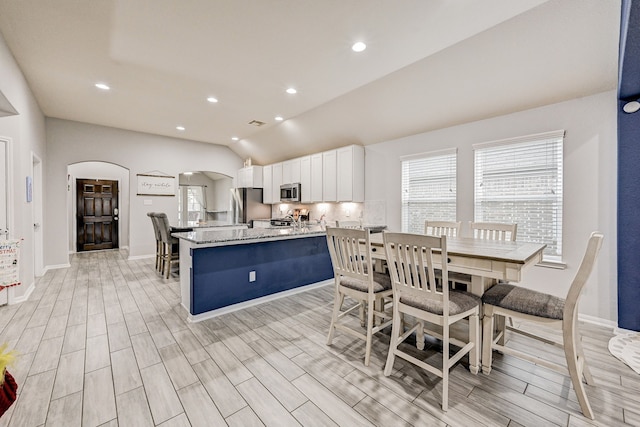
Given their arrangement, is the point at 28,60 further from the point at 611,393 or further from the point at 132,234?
the point at 611,393

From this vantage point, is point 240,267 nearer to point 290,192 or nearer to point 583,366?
point 583,366

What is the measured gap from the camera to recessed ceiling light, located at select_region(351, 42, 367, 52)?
2.74m

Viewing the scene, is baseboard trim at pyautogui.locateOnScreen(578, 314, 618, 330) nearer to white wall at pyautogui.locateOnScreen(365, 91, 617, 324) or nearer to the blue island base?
white wall at pyautogui.locateOnScreen(365, 91, 617, 324)

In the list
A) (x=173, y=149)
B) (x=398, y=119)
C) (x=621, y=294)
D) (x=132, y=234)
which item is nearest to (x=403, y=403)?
(x=621, y=294)

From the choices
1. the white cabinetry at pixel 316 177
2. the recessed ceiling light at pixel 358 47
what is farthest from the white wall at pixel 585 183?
the white cabinetry at pixel 316 177

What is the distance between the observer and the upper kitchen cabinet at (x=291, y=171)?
6.21 m

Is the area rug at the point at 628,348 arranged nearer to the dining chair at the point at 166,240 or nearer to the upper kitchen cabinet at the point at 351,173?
the upper kitchen cabinet at the point at 351,173

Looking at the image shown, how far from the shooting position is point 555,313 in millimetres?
1747

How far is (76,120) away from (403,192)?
6506mm

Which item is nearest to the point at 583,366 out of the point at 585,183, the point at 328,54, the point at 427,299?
the point at 427,299

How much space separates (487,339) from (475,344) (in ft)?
0.34

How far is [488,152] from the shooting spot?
11.9 feet

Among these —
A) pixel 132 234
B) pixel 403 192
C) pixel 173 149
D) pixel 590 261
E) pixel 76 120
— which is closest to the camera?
pixel 590 261

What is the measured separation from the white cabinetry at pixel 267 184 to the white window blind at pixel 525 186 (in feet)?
15.5
